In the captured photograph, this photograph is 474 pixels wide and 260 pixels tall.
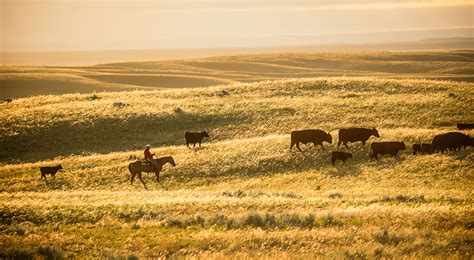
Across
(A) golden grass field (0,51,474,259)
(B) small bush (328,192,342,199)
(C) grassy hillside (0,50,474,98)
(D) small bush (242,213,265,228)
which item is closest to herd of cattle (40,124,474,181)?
(A) golden grass field (0,51,474,259)

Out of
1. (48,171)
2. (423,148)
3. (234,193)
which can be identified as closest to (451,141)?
(423,148)

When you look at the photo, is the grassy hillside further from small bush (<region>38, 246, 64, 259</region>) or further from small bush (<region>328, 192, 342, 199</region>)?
small bush (<region>38, 246, 64, 259</region>)

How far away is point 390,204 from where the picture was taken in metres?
22.0

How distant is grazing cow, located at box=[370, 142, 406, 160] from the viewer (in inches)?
1334

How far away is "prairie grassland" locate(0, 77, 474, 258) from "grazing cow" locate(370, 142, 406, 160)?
0.94 m

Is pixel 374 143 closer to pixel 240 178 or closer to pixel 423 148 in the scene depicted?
pixel 423 148

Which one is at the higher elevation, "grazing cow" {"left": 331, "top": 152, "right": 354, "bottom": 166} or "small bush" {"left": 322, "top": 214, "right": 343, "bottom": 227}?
"small bush" {"left": 322, "top": 214, "right": 343, "bottom": 227}

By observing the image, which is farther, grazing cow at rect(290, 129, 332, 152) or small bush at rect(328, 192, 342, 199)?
grazing cow at rect(290, 129, 332, 152)

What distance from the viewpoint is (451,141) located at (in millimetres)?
33375

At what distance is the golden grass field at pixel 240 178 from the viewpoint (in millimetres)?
15477

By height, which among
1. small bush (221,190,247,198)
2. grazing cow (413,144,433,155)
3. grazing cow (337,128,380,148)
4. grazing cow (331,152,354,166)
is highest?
grazing cow (337,128,380,148)

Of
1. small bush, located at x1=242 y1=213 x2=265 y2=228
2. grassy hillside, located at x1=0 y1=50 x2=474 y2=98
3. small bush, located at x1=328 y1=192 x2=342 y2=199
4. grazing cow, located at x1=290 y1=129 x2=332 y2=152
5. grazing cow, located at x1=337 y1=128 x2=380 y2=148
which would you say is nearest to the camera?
small bush, located at x1=242 y1=213 x2=265 y2=228

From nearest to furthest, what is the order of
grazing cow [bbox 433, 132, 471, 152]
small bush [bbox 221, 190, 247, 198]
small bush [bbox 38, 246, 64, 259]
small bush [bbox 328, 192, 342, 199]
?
small bush [bbox 38, 246, 64, 259] → small bush [bbox 328, 192, 342, 199] → small bush [bbox 221, 190, 247, 198] → grazing cow [bbox 433, 132, 471, 152]

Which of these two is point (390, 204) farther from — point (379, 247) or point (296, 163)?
point (296, 163)
